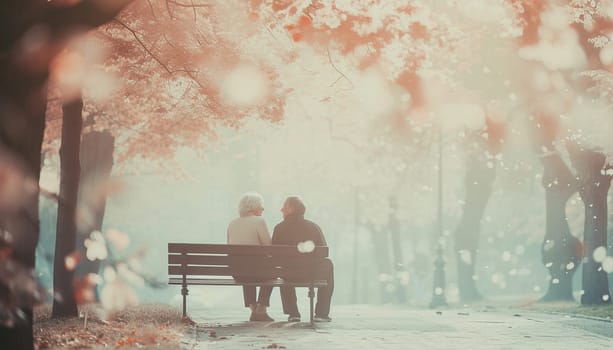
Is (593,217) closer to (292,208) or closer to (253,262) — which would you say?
(292,208)

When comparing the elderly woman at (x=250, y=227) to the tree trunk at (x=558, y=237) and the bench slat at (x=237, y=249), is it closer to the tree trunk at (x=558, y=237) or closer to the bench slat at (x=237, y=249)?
the bench slat at (x=237, y=249)

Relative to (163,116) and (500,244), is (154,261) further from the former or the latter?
(163,116)

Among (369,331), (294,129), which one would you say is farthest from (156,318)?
(294,129)

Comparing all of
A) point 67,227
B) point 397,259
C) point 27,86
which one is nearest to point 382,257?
point 397,259

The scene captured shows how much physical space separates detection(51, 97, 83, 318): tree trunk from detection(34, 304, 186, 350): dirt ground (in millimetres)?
299

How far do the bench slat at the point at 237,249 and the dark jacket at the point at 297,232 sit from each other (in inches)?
45.7

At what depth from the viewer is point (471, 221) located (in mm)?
38469

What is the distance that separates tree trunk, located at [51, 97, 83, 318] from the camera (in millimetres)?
14961

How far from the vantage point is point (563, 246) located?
2984 cm

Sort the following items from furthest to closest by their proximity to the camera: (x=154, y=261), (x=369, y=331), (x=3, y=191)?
(x=154, y=261), (x=369, y=331), (x=3, y=191)

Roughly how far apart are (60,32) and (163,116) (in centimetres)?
1268

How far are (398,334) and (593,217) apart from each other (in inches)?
492

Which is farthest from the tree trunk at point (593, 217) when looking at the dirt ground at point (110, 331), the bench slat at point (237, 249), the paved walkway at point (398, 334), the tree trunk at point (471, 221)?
the dirt ground at point (110, 331)

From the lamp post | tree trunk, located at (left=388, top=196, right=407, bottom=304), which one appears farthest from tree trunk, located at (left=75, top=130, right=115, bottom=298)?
tree trunk, located at (left=388, top=196, right=407, bottom=304)
